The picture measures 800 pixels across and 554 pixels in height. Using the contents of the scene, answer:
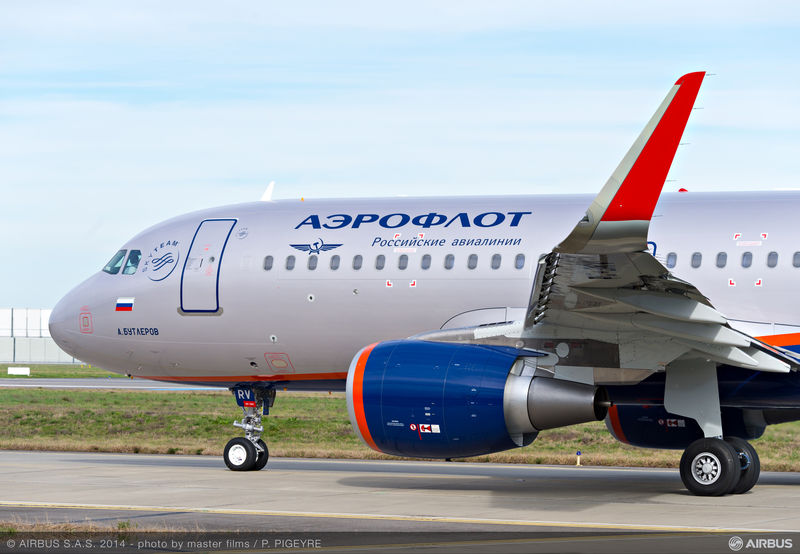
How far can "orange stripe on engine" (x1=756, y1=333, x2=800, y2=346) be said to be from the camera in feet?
49.8

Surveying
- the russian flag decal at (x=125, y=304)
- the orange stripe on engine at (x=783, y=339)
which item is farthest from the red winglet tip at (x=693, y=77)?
the russian flag decal at (x=125, y=304)

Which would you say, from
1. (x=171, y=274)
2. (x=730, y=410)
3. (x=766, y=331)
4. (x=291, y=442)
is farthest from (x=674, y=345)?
(x=291, y=442)

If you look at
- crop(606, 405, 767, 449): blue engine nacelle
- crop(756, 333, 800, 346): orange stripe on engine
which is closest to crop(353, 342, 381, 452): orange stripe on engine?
crop(606, 405, 767, 449): blue engine nacelle

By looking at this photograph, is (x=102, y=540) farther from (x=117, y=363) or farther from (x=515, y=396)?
(x=117, y=363)

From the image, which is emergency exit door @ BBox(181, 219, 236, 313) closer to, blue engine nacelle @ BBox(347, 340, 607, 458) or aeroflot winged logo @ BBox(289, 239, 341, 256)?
aeroflot winged logo @ BBox(289, 239, 341, 256)

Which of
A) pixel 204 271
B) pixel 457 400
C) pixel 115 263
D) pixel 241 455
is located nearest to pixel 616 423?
pixel 457 400

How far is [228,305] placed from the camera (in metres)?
18.6

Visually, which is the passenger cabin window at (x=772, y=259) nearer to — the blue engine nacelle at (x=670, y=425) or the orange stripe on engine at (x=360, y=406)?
the blue engine nacelle at (x=670, y=425)

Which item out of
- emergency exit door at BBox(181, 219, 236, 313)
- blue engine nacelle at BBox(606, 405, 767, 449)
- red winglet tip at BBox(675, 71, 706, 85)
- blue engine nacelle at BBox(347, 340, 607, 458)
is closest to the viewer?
red winglet tip at BBox(675, 71, 706, 85)

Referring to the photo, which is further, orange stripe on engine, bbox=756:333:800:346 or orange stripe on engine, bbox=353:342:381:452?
orange stripe on engine, bbox=756:333:800:346

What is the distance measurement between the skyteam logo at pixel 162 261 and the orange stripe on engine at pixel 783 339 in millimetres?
Result: 9348

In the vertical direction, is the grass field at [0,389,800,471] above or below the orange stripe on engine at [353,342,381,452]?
below

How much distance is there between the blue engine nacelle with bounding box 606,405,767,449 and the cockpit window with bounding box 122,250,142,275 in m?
8.20

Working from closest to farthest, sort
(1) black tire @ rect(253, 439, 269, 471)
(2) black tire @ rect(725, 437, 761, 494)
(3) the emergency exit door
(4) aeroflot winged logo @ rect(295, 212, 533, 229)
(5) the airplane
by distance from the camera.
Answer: (5) the airplane, (2) black tire @ rect(725, 437, 761, 494), (4) aeroflot winged logo @ rect(295, 212, 533, 229), (3) the emergency exit door, (1) black tire @ rect(253, 439, 269, 471)
